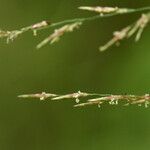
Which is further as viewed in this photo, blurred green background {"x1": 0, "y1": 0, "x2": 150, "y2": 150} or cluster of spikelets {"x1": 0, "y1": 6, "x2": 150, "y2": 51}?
blurred green background {"x1": 0, "y1": 0, "x2": 150, "y2": 150}

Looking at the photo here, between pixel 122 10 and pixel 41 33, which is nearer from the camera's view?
Result: pixel 122 10

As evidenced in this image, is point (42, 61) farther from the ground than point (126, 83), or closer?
farther from the ground

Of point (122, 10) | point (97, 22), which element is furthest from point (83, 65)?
point (122, 10)

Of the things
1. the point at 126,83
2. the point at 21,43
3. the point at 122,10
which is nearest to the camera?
the point at 122,10

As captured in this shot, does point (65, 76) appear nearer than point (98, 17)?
No

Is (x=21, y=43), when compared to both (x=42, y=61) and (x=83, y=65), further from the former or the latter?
(x=83, y=65)

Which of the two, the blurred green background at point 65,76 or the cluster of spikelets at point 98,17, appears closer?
the cluster of spikelets at point 98,17

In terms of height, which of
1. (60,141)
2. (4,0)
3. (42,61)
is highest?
(4,0)

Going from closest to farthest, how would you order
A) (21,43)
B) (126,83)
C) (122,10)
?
1. (122,10)
2. (126,83)
3. (21,43)
